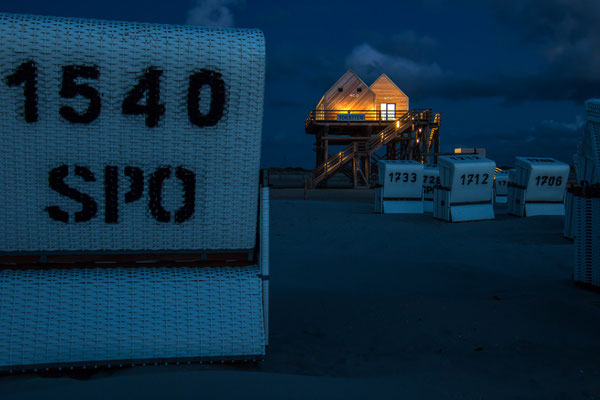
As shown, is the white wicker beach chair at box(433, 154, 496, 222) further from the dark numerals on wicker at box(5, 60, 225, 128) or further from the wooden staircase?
the wooden staircase

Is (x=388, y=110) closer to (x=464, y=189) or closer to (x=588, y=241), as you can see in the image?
(x=464, y=189)

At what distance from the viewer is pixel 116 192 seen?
8.48 feet

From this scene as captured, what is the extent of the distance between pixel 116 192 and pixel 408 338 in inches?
89.2

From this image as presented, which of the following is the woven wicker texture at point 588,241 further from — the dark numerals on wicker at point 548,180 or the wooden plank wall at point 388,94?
the wooden plank wall at point 388,94

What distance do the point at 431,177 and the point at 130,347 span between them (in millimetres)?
14330

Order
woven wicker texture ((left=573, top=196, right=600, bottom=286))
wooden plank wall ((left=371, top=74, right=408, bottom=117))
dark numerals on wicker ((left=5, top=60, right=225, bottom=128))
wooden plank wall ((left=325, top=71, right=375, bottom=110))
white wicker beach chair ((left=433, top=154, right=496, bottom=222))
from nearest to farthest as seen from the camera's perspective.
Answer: dark numerals on wicker ((left=5, top=60, right=225, bottom=128)) < woven wicker texture ((left=573, top=196, right=600, bottom=286)) < white wicker beach chair ((left=433, top=154, right=496, bottom=222)) < wooden plank wall ((left=325, top=71, right=375, bottom=110)) < wooden plank wall ((left=371, top=74, right=408, bottom=117))

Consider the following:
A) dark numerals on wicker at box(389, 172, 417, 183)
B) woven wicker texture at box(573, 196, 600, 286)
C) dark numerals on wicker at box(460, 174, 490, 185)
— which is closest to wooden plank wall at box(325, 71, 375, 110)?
dark numerals on wicker at box(389, 172, 417, 183)

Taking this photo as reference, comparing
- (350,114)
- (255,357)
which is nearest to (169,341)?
(255,357)

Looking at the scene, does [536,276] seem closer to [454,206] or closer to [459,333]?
[459,333]

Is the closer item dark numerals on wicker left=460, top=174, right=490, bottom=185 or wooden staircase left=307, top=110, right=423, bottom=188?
dark numerals on wicker left=460, top=174, right=490, bottom=185

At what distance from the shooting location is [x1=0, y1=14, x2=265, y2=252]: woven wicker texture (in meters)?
2.39

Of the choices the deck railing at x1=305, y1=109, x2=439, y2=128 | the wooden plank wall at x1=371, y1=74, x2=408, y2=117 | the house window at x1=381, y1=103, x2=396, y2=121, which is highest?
the wooden plank wall at x1=371, y1=74, x2=408, y2=117

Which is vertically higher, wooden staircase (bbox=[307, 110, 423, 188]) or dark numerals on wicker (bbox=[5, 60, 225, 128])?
wooden staircase (bbox=[307, 110, 423, 188])

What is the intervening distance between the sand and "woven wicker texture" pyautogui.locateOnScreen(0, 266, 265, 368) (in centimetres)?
13
